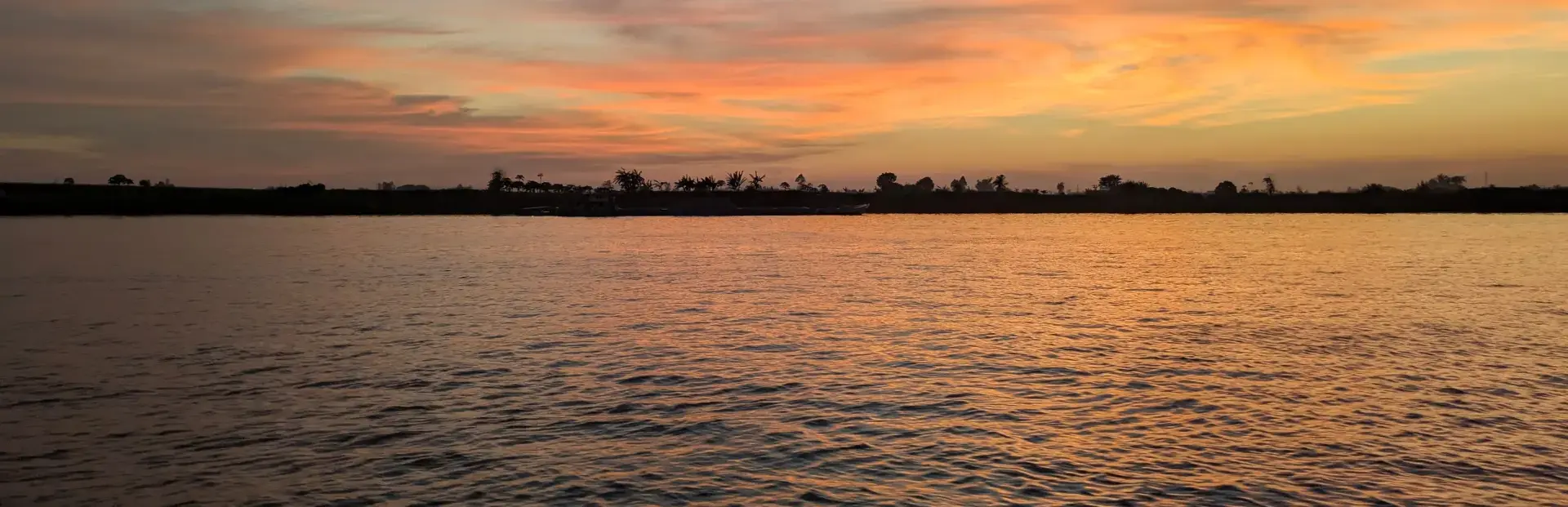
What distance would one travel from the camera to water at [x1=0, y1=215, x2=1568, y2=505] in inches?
698

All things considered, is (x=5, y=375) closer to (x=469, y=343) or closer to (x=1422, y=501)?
(x=469, y=343)

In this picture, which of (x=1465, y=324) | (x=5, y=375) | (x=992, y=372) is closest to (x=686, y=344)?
(x=992, y=372)

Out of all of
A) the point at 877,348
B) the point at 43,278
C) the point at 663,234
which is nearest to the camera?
the point at 877,348

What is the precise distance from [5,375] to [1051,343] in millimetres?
32487

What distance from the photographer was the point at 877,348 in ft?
116

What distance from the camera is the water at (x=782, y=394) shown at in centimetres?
1773

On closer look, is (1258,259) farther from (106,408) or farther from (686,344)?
(106,408)

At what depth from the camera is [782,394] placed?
26.5 m

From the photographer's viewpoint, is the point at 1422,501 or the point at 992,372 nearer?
the point at 1422,501

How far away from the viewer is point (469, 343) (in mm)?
36031

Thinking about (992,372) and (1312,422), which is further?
(992,372)

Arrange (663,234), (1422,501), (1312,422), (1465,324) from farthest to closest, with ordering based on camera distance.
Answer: (663,234), (1465,324), (1312,422), (1422,501)

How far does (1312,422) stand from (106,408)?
27.9 m

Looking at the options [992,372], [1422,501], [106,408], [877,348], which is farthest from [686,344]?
[1422,501]
